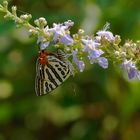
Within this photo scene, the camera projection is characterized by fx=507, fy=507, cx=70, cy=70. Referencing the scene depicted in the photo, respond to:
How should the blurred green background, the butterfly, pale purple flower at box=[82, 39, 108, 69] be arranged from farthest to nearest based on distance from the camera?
the blurred green background → the butterfly → pale purple flower at box=[82, 39, 108, 69]

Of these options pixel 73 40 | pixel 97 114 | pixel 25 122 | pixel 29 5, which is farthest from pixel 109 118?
pixel 73 40

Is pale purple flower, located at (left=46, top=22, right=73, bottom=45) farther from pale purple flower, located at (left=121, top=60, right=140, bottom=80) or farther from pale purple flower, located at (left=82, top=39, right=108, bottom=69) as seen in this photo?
pale purple flower, located at (left=121, top=60, right=140, bottom=80)

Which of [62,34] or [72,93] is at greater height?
[72,93]

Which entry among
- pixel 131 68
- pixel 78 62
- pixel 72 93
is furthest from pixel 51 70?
pixel 72 93

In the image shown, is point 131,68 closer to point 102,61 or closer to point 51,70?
point 102,61

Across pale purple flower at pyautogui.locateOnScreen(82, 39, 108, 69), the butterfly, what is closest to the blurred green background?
the butterfly
